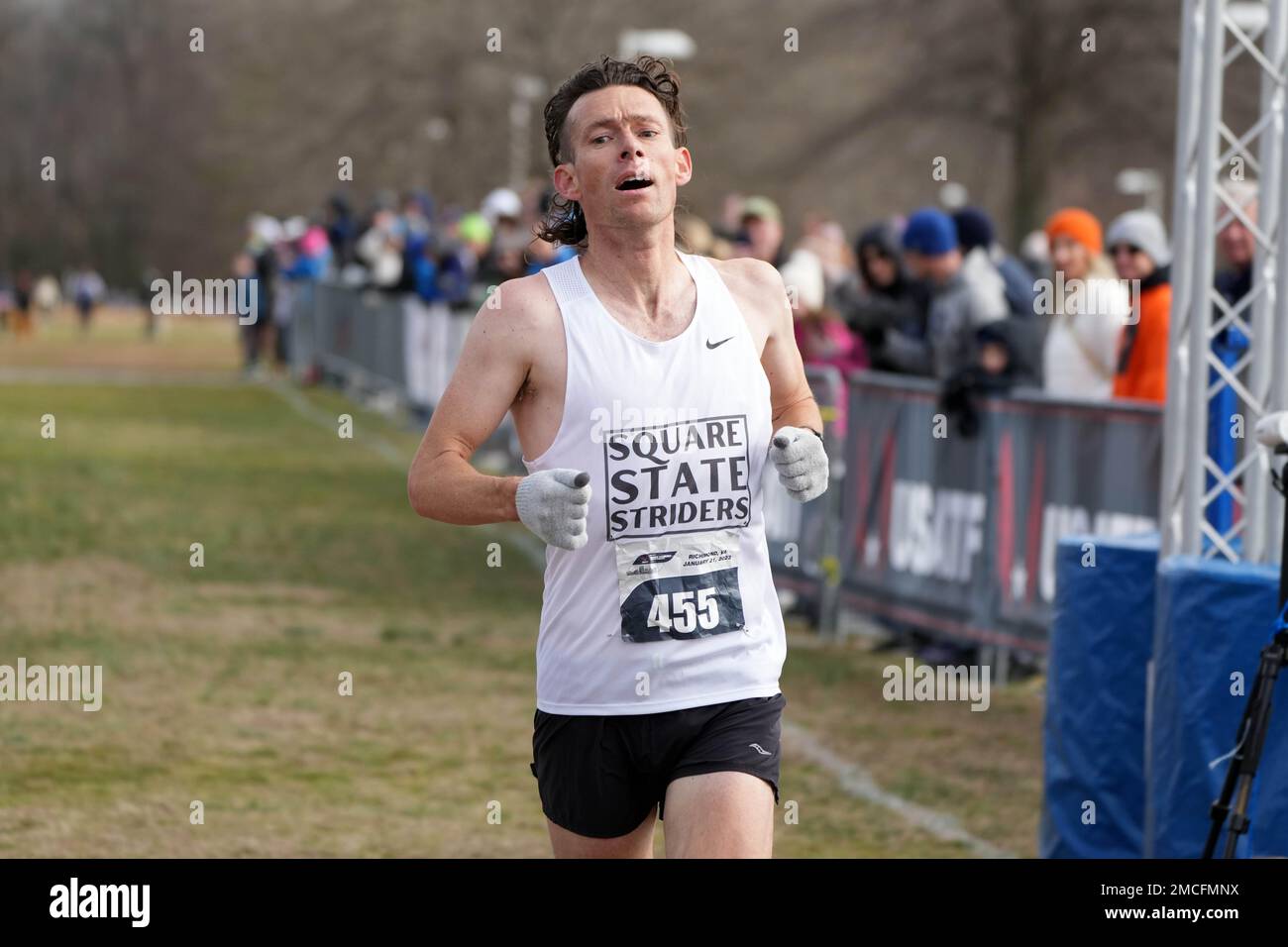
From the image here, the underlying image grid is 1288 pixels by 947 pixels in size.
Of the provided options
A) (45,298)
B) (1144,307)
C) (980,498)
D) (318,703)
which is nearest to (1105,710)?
(1144,307)

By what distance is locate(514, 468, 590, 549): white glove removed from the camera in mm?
3902

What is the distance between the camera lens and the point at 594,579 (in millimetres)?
4160

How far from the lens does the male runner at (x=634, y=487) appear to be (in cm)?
410

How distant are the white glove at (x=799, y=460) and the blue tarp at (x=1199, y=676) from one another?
215 cm

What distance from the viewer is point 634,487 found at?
411 cm

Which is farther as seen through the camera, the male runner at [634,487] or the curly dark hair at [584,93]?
the curly dark hair at [584,93]

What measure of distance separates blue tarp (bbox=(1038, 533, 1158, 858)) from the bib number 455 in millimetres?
2852

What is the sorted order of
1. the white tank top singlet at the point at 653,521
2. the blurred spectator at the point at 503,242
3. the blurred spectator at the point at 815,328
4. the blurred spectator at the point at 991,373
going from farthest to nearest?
1. the blurred spectator at the point at 503,242
2. the blurred spectator at the point at 815,328
3. the blurred spectator at the point at 991,373
4. the white tank top singlet at the point at 653,521

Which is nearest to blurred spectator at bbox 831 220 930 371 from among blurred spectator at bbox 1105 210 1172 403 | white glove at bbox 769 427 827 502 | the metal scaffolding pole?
blurred spectator at bbox 1105 210 1172 403

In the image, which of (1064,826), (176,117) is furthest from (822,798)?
(176,117)

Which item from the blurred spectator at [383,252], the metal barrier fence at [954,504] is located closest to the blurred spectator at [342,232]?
the blurred spectator at [383,252]

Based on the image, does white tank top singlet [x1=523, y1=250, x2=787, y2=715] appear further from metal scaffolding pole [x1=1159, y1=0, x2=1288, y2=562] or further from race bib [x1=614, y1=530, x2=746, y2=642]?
metal scaffolding pole [x1=1159, y1=0, x2=1288, y2=562]

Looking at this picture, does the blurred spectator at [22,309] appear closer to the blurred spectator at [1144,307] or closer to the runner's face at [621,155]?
the blurred spectator at [1144,307]
